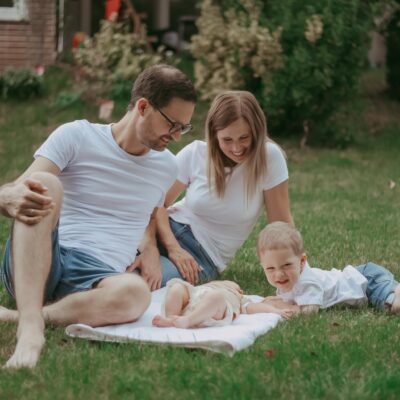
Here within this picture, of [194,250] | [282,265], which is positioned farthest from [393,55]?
[282,265]

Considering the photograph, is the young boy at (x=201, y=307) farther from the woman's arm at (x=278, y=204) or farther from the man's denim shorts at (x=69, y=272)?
the woman's arm at (x=278, y=204)

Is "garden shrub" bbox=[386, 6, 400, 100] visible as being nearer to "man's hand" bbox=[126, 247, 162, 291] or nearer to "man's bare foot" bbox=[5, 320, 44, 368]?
"man's hand" bbox=[126, 247, 162, 291]

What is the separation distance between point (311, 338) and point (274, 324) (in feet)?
1.25

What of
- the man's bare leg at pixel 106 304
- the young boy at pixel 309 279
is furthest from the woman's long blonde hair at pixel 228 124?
the man's bare leg at pixel 106 304

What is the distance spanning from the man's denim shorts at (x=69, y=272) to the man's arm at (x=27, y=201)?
40 centimetres

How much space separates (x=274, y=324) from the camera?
4.96 metres

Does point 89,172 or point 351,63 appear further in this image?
point 351,63

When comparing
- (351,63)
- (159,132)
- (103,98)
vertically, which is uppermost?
(159,132)

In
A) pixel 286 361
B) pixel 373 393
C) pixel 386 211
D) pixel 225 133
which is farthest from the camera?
pixel 386 211

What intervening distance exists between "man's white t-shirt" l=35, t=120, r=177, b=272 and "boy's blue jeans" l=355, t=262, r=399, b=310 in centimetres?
126

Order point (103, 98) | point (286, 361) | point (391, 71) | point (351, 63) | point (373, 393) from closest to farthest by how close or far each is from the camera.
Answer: point (373, 393) < point (286, 361) < point (351, 63) < point (103, 98) < point (391, 71)

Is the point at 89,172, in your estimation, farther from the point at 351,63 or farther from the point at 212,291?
the point at 351,63

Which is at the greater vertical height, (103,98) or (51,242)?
(51,242)

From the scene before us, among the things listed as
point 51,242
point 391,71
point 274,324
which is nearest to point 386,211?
point 274,324
